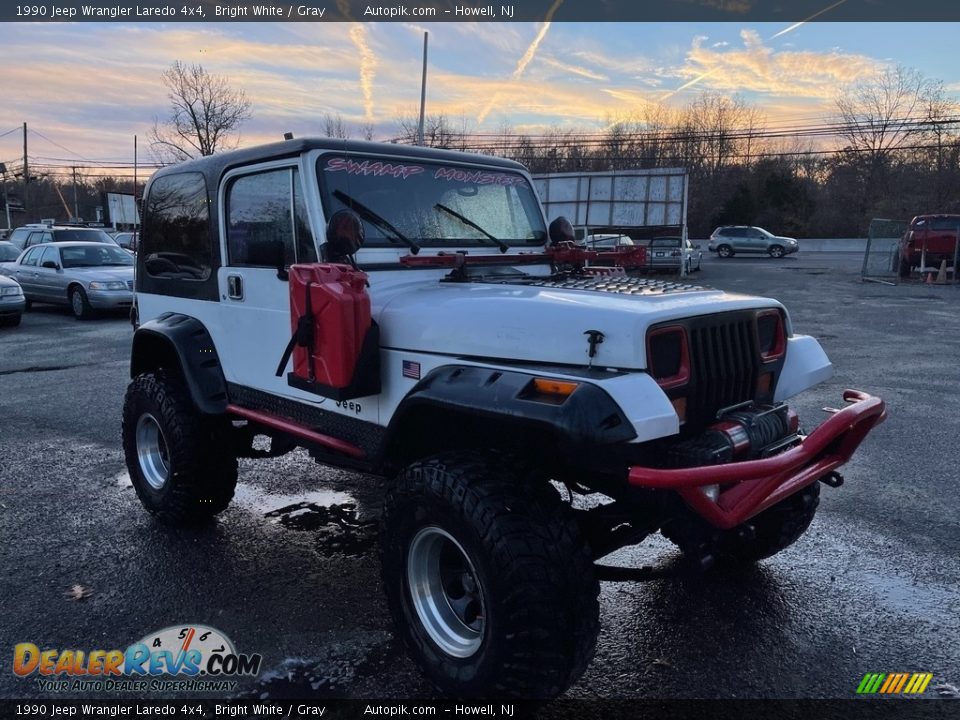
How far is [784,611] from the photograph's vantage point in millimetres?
3414

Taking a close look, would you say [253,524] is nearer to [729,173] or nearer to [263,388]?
[263,388]

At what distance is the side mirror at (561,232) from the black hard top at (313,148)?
44cm

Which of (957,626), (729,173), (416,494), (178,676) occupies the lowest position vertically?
(178,676)

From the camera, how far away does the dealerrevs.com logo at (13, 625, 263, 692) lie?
9.57 ft

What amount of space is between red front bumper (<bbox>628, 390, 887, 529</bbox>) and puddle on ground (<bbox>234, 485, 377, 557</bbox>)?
227 cm

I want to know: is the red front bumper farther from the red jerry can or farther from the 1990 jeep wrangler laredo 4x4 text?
the red jerry can

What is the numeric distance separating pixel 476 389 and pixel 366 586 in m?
1.62

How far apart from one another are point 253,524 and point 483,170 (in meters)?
2.61

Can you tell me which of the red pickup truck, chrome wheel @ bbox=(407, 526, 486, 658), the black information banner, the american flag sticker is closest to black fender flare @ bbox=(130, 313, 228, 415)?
the american flag sticker

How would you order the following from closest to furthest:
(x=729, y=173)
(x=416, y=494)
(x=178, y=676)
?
(x=416, y=494), (x=178, y=676), (x=729, y=173)

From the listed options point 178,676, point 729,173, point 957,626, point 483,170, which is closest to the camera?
point 178,676

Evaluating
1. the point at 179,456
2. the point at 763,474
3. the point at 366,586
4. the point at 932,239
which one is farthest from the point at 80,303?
the point at 932,239

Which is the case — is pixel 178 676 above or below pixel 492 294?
below

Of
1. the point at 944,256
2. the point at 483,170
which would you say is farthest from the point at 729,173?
the point at 483,170
